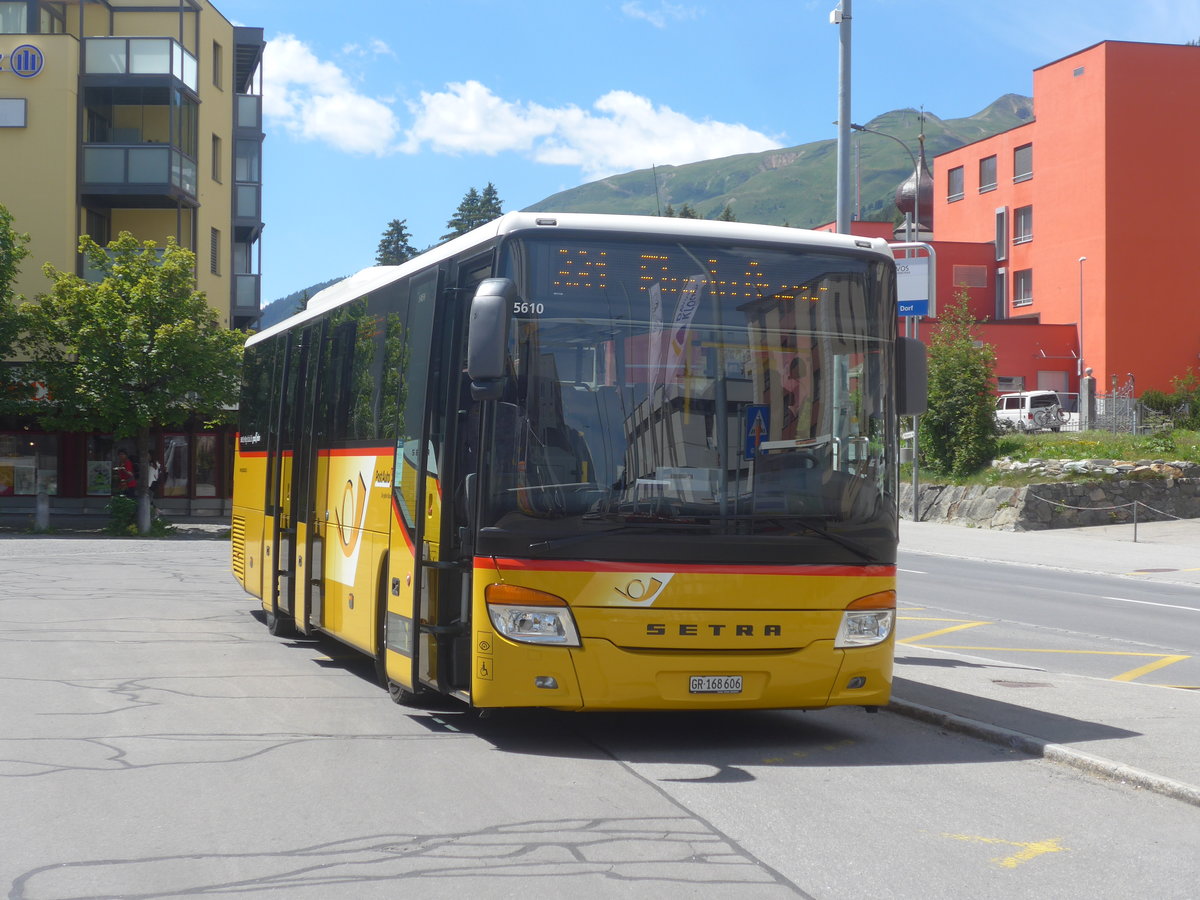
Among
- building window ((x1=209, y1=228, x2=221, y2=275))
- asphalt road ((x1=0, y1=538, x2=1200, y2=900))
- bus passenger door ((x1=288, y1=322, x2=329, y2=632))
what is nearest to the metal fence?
building window ((x1=209, y1=228, x2=221, y2=275))

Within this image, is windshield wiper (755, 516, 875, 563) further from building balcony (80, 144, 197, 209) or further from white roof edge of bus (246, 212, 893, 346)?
building balcony (80, 144, 197, 209)

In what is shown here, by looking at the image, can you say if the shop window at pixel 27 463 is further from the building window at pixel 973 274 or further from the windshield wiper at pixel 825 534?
the building window at pixel 973 274

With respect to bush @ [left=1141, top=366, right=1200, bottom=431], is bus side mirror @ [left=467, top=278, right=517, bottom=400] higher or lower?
lower

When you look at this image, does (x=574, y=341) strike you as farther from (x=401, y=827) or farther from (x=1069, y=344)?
(x=1069, y=344)

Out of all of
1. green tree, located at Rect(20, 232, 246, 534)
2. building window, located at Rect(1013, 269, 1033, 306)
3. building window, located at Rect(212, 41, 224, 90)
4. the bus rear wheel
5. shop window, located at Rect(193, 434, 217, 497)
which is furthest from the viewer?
building window, located at Rect(1013, 269, 1033, 306)

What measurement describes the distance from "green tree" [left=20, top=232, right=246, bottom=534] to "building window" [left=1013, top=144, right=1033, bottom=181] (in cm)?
3899

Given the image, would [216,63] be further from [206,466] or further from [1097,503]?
[1097,503]

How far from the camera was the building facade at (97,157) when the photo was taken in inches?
1537

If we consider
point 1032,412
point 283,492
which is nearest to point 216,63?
point 1032,412

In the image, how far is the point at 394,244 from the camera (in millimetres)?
104625

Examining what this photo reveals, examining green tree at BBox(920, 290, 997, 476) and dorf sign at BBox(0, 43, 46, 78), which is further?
green tree at BBox(920, 290, 997, 476)

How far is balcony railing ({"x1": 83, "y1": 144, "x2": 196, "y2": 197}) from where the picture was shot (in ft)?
134

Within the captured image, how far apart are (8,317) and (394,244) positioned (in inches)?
2831

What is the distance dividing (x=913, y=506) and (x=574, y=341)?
35.1 meters
